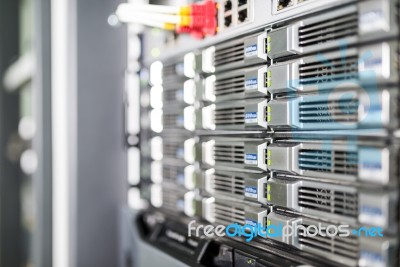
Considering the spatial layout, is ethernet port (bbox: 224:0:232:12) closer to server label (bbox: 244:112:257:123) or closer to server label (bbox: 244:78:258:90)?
server label (bbox: 244:78:258:90)

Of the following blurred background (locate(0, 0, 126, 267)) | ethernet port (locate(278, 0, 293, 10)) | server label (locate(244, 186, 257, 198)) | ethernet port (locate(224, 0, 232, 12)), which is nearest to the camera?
ethernet port (locate(278, 0, 293, 10))

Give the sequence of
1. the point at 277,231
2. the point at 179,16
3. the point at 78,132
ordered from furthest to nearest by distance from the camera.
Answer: the point at 78,132 < the point at 179,16 < the point at 277,231

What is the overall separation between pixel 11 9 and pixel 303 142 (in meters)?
3.14

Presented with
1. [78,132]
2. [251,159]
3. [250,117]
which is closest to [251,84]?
[250,117]

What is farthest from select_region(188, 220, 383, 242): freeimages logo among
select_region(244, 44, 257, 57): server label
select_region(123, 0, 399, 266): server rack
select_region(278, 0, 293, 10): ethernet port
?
select_region(278, 0, 293, 10): ethernet port

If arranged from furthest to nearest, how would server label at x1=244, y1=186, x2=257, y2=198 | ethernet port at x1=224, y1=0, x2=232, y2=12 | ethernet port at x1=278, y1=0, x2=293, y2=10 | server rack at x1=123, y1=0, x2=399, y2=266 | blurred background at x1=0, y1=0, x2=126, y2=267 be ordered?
blurred background at x1=0, y1=0, x2=126, y2=267 < ethernet port at x1=224, y1=0, x2=232, y2=12 < server label at x1=244, y1=186, x2=257, y2=198 < ethernet port at x1=278, y1=0, x2=293, y2=10 < server rack at x1=123, y1=0, x2=399, y2=266

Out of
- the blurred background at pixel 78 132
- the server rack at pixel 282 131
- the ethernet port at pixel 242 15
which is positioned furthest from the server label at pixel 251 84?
the blurred background at pixel 78 132

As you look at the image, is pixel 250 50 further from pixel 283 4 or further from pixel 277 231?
pixel 277 231

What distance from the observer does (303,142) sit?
→ 1166 mm

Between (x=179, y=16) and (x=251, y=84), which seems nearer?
(x=251, y=84)

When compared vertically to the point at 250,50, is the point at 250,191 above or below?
below

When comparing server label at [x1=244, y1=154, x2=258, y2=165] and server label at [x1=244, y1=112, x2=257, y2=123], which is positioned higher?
server label at [x1=244, y1=112, x2=257, y2=123]

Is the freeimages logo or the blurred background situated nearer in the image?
the freeimages logo

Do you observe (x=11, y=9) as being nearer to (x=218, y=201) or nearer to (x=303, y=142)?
(x=218, y=201)
